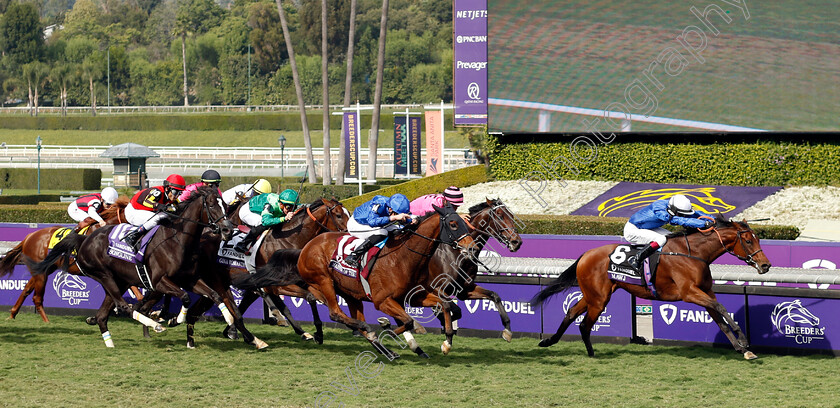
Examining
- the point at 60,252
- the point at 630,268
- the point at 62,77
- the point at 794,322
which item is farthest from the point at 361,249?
the point at 62,77

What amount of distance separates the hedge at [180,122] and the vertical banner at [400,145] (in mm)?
37987

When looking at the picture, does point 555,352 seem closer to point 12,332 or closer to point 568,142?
point 12,332

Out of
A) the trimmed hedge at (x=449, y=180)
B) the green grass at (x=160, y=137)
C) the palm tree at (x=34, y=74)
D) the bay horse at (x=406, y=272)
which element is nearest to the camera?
the bay horse at (x=406, y=272)

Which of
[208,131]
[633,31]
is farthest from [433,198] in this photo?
[208,131]

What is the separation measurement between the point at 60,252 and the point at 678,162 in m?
15.5

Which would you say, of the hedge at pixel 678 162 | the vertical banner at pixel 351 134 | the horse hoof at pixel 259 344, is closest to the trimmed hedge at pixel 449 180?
the hedge at pixel 678 162

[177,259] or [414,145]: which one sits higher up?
[414,145]

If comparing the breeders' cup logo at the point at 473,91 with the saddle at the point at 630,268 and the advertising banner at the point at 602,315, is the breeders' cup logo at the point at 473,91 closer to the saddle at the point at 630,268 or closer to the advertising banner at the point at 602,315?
the advertising banner at the point at 602,315

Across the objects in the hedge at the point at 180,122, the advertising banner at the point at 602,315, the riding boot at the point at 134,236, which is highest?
the hedge at the point at 180,122

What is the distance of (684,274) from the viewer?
8.45 m

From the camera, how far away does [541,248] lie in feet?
46.4

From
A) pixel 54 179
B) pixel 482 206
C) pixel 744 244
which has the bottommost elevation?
pixel 54 179

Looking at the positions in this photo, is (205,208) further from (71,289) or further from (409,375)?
(71,289)

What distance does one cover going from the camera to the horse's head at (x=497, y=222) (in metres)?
7.99
